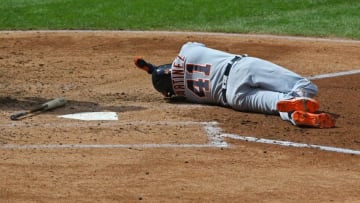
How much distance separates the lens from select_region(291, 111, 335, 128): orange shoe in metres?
Answer: 8.66

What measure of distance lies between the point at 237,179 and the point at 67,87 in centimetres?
414

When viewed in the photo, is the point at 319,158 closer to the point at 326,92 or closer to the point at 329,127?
the point at 329,127

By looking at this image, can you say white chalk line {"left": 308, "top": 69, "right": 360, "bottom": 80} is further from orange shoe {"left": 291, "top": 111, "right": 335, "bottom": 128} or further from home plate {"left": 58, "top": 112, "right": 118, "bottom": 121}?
home plate {"left": 58, "top": 112, "right": 118, "bottom": 121}

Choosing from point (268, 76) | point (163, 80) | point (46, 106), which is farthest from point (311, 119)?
point (46, 106)

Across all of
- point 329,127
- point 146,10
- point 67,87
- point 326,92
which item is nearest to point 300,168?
point 329,127

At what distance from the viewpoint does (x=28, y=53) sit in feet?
42.0

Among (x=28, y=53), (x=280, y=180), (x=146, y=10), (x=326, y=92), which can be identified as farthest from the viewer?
(x=146, y=10)

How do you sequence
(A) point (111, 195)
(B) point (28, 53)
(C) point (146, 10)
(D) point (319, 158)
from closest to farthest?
(A) point (111, 195), (D) point (319, 158), (B) point (28, 53), (C) point (146, 10)

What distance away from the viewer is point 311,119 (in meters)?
8.67

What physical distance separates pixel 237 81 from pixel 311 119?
39.5 inches

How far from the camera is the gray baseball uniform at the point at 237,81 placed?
9.16 m

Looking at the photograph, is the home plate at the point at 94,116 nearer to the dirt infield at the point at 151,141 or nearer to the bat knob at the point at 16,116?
the dirt infield at the point at 151,141

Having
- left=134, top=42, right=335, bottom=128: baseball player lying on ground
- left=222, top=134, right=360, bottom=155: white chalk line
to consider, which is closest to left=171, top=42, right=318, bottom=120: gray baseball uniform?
left=134, top=42, right=335, bottom=128: baseball player lying on ground

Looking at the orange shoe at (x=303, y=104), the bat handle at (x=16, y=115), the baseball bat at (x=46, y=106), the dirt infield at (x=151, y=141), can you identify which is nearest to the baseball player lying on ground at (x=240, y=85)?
the orange shoe at (x=303, y=104)
